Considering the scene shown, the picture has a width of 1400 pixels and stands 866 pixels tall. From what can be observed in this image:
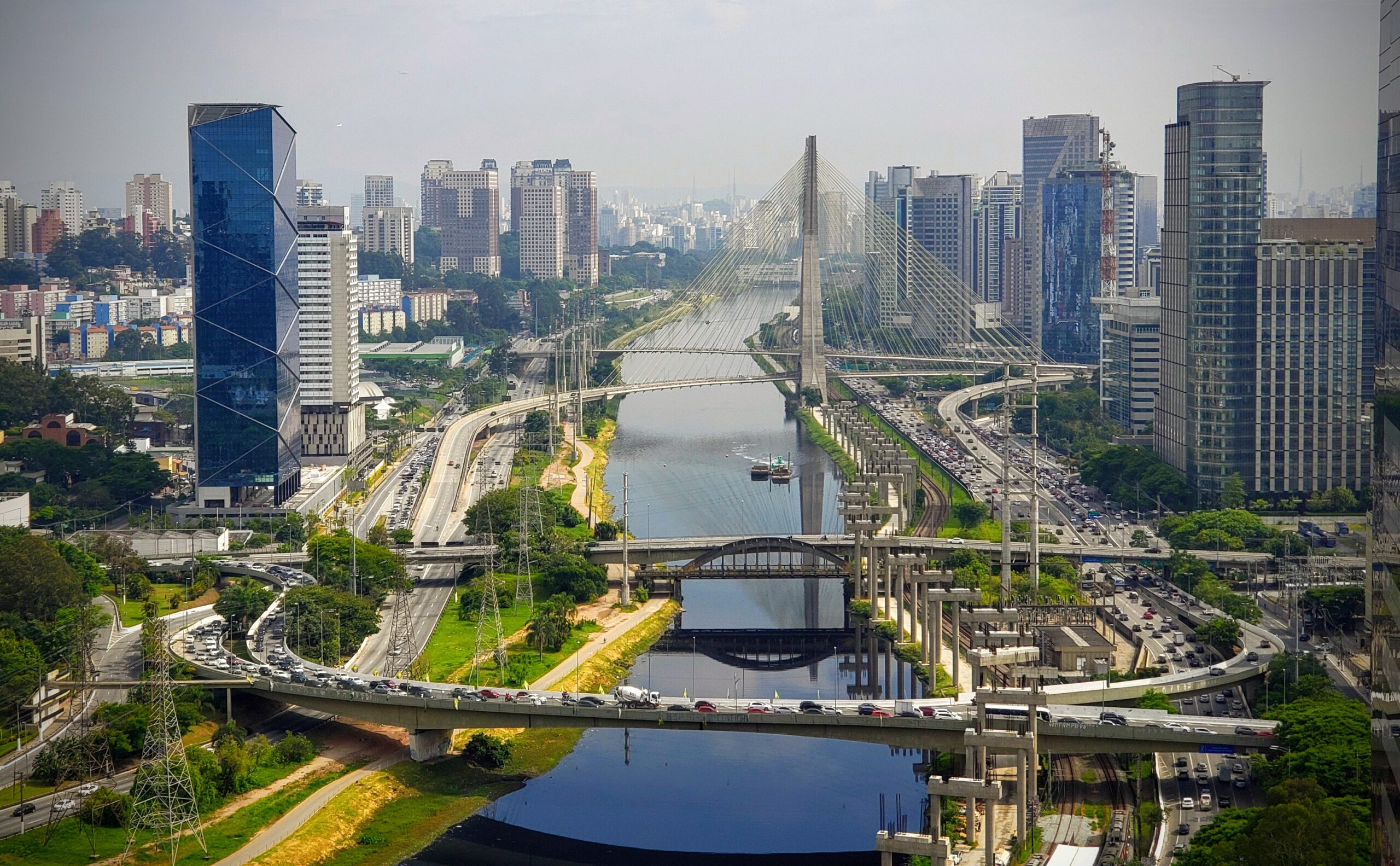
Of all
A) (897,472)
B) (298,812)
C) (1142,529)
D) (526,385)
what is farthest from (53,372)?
(298,812)

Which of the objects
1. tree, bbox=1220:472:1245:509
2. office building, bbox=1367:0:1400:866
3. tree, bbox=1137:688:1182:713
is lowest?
tree, bbox=1137:688:1182:713

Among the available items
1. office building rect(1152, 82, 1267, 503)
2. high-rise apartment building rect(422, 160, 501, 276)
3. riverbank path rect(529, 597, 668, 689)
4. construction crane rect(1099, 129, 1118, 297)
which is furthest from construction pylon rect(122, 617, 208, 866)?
high-rise apartment building rect(422, 160, 501, 276)

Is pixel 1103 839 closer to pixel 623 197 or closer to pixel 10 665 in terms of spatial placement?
pixel 10 665

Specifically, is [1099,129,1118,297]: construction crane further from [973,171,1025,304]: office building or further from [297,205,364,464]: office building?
[297,205,364,464]: office building

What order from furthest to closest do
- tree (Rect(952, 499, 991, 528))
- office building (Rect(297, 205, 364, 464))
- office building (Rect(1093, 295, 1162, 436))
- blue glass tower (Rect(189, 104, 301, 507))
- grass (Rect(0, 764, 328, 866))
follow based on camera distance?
office building (Rect(1093, 295, 1162, 436)) → office building (Rect(297, 205, 364, 464)) → tree (Rect(952, 499, 991, 528)) → blue glass tower (Rect(189, 104, 301, 507)) → grass (Rect(0, 764, 328, 866))

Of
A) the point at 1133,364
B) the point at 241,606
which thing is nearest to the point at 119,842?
the point at 241,606

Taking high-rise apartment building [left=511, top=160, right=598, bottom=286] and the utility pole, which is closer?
the utility pole
